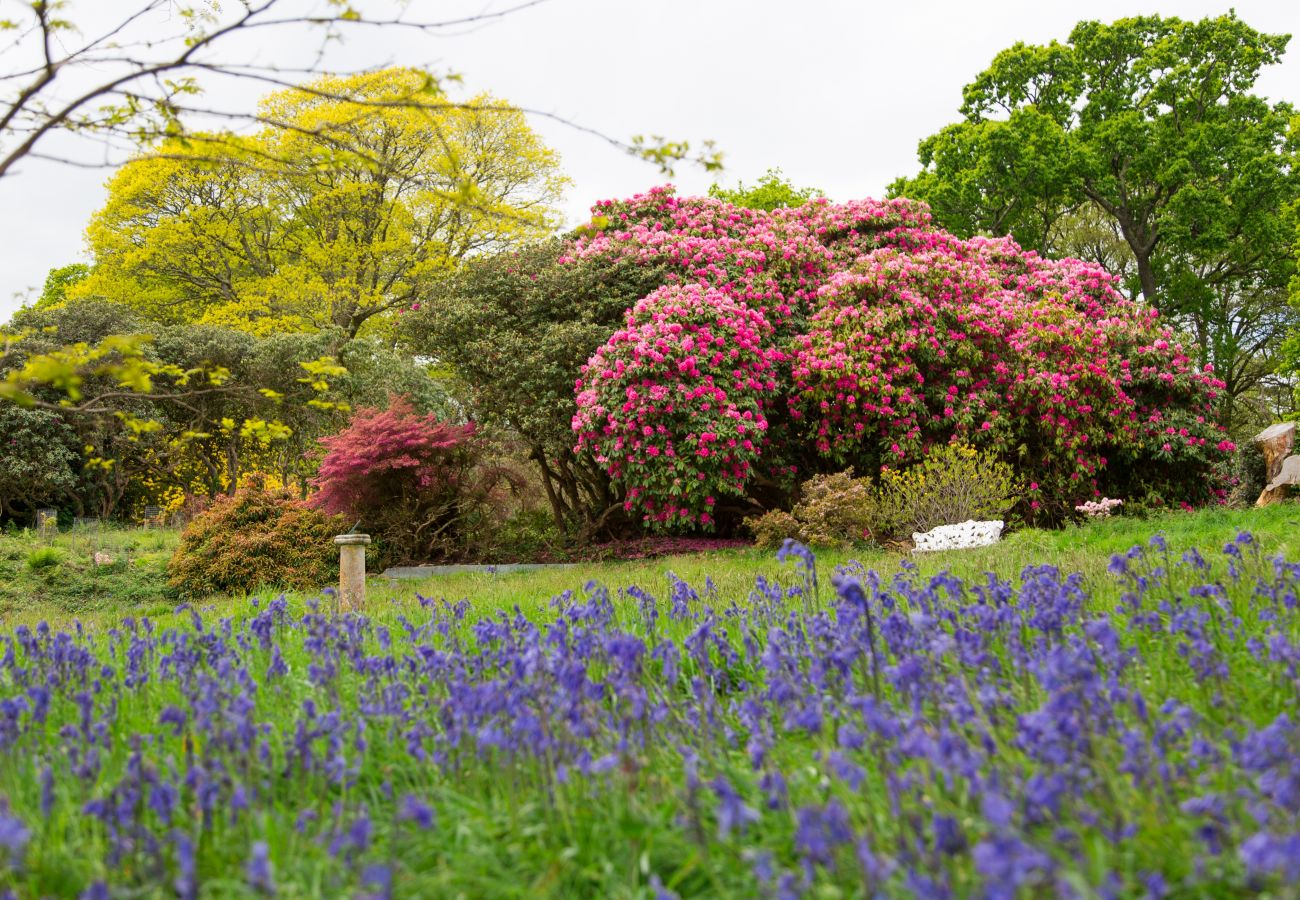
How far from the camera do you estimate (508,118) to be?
23297 mm

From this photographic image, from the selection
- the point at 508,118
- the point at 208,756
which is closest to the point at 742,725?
the point at 208,756

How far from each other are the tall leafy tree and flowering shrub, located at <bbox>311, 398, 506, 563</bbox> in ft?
51.0

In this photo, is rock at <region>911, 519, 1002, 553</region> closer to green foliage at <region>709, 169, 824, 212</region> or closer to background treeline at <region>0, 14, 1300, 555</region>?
background treeline at <region>0, 14, 1300, 555</region>

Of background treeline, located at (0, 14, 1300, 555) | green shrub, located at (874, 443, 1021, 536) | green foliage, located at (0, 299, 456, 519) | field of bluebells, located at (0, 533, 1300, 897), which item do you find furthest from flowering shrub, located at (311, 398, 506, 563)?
field of bluebells, located at (0, 533, 1300, 897)

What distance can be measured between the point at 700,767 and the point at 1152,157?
2505 cm

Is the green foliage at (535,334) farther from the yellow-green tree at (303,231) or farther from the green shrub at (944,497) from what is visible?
the yellow-green tree at (303,231)

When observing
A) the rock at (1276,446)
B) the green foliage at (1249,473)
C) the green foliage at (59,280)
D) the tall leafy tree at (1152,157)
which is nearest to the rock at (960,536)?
the green foliage at (1249,473)

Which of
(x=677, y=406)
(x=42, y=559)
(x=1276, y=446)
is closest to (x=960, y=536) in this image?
(x=677, y=406)

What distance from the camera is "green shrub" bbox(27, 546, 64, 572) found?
11.1m

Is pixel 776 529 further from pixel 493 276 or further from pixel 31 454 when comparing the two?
pixel 31 454

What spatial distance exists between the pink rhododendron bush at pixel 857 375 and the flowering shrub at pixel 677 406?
3cm

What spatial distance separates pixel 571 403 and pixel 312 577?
3972mm

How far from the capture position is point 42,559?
11.2m

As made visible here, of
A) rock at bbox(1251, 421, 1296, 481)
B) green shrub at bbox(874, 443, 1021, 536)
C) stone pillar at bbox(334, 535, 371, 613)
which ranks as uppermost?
rock at bbox(1251, 421, 1296, 481)
